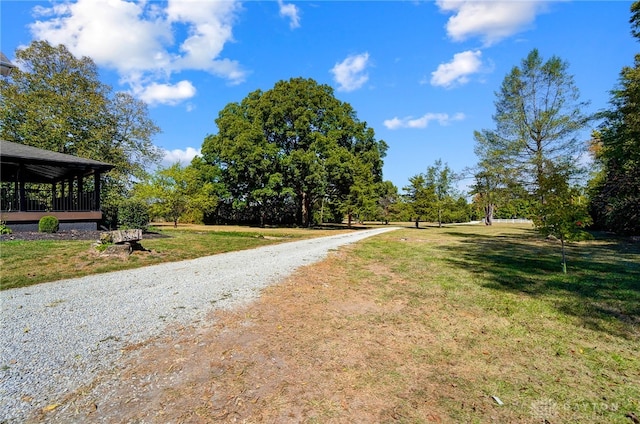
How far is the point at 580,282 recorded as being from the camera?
22.7ft

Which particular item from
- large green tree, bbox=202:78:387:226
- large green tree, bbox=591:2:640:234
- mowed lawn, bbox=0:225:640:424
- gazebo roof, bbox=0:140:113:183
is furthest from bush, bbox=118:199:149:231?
large green tree, bbox=591:2:640:234

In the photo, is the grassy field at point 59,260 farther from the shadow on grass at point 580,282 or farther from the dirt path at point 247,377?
the shadow on grass at point 580,282

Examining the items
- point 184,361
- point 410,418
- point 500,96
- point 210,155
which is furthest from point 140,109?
point 410,418

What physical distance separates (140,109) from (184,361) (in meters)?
29.5

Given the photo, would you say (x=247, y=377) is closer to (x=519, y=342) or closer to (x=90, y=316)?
(x=90, y=316)

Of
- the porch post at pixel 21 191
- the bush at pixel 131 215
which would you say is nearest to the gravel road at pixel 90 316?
the bush at pixel 131 215

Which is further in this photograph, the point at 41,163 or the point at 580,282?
the point at 41,163

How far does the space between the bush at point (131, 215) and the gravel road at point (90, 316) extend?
6.88 meters

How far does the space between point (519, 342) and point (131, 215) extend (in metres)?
14.6

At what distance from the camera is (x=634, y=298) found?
5.57 metres

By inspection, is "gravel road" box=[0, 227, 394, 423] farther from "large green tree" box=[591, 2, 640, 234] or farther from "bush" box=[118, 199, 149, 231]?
"large green tree" box=[591, 2, 640, 234]

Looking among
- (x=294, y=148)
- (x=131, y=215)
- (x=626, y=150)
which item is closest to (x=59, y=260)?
(x=131, y=215)

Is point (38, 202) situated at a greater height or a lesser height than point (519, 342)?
greater

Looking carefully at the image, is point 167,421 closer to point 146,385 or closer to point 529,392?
point 146,385
